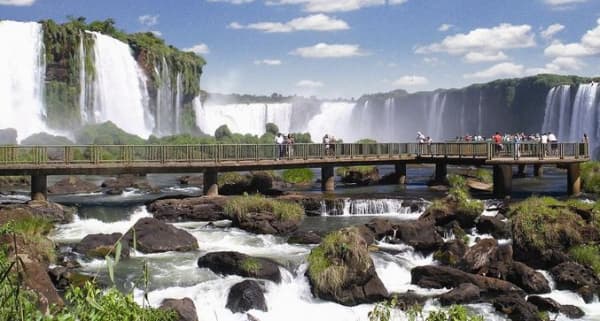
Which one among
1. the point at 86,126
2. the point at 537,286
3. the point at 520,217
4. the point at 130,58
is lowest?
the point at 537,286

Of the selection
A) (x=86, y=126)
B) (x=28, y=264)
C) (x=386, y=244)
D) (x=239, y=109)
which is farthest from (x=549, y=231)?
(x=239, y=109)

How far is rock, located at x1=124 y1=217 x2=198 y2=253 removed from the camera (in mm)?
19812

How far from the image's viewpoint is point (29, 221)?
20938 millimetres

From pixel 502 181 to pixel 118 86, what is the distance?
45.2 m

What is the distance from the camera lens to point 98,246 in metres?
19.4

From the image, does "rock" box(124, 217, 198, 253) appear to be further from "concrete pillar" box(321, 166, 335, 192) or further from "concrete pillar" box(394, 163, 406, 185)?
"concrete pillar" box(394, 163, 406, 185)

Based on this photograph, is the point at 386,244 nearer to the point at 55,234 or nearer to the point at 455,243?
the point at 455,243

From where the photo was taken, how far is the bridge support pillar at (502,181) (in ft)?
102

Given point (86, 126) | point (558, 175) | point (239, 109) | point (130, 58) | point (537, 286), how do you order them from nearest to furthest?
point (537, 286) → point (558, 175) → point (86, 126) → point (130, 58) → point (239, 109)

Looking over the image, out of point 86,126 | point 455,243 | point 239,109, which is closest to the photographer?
point 455,243

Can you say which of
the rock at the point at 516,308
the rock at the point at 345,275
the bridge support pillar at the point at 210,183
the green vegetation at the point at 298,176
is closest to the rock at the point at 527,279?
the rock at the point at 516,308

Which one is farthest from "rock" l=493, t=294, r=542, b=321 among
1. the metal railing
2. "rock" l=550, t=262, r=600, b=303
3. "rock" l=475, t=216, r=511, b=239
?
the metal railing

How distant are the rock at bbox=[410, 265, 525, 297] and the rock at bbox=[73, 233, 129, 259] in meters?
8.33

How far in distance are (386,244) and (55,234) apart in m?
11.1
